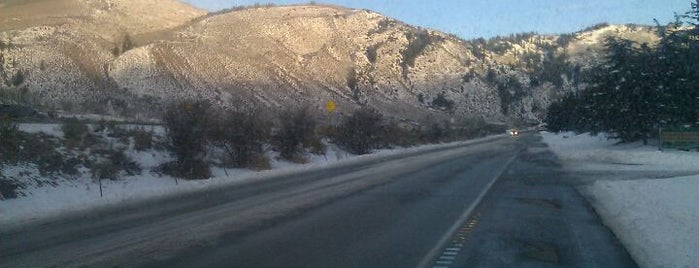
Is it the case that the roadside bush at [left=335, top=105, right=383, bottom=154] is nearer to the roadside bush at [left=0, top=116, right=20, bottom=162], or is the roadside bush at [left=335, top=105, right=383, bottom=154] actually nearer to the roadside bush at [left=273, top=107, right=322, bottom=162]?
the roadside bush at [left=273, top=107, right=322, bottom=162]

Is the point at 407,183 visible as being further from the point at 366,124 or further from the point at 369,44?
the point at 369,44

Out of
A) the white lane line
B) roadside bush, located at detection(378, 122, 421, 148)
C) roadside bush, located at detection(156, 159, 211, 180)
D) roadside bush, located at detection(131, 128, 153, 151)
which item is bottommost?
roadside bush, located at detection(378, 122, 421, 148)

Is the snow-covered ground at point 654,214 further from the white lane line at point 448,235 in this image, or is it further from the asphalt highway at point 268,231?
the white lane line at point 448,235

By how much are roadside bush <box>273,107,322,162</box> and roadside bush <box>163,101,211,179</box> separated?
9855 mm

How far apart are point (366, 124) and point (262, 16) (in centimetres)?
6003

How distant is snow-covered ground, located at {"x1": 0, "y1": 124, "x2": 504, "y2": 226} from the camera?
1906 centimetres

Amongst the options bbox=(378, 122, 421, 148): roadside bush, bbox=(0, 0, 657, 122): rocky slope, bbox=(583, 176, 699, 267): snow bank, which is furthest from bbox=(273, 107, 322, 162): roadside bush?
Result: bbox=(583, 176, 699, 267): snow bank

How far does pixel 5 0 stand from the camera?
315 feet

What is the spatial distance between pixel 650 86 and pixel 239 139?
85.5ft

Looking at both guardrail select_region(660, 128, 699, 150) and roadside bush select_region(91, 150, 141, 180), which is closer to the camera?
roadside bush select_region(91, 150, 141, 180)

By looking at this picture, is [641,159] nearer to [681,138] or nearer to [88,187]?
[681,138]

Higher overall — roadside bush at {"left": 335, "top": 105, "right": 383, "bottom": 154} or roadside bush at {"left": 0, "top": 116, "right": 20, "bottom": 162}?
roadside bush at {"left": 0, "top": 116, "right": 20, "bottom": 162}

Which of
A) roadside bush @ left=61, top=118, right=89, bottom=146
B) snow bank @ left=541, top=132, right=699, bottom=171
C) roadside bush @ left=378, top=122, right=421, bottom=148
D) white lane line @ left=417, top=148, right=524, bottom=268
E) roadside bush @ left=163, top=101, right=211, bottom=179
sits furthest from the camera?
roadside bush @ left=378, top=122, right=421, bottom=148

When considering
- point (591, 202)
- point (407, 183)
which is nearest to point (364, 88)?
point (407, 183)
